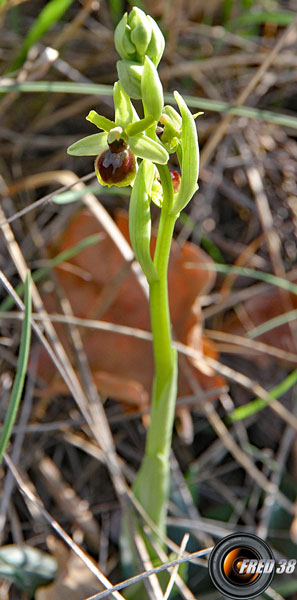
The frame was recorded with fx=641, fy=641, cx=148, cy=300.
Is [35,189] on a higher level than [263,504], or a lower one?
higher

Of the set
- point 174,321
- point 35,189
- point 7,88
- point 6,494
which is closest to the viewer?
point 6,494

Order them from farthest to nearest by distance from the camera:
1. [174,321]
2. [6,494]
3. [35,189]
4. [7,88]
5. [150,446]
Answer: [35,189], [174,321], [7,88], [6,494], [150,446]


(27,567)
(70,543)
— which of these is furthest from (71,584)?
(70,543)

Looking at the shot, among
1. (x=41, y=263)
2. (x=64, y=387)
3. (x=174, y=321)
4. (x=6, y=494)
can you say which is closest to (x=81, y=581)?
(x=6, y=494)

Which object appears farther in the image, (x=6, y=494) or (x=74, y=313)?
(x=74, y=313)

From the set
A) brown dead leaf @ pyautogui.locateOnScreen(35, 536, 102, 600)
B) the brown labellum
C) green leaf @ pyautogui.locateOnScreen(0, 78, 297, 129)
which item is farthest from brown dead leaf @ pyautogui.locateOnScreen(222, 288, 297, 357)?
the brown labellum

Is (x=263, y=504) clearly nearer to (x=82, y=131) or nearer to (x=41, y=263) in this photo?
(x=41, y=263)

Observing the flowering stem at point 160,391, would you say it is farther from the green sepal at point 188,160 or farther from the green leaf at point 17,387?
the green leaf at point 17,387

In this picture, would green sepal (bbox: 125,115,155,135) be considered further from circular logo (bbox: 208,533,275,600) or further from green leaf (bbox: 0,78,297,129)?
circular logo (bbox: 208,533,275,600)
